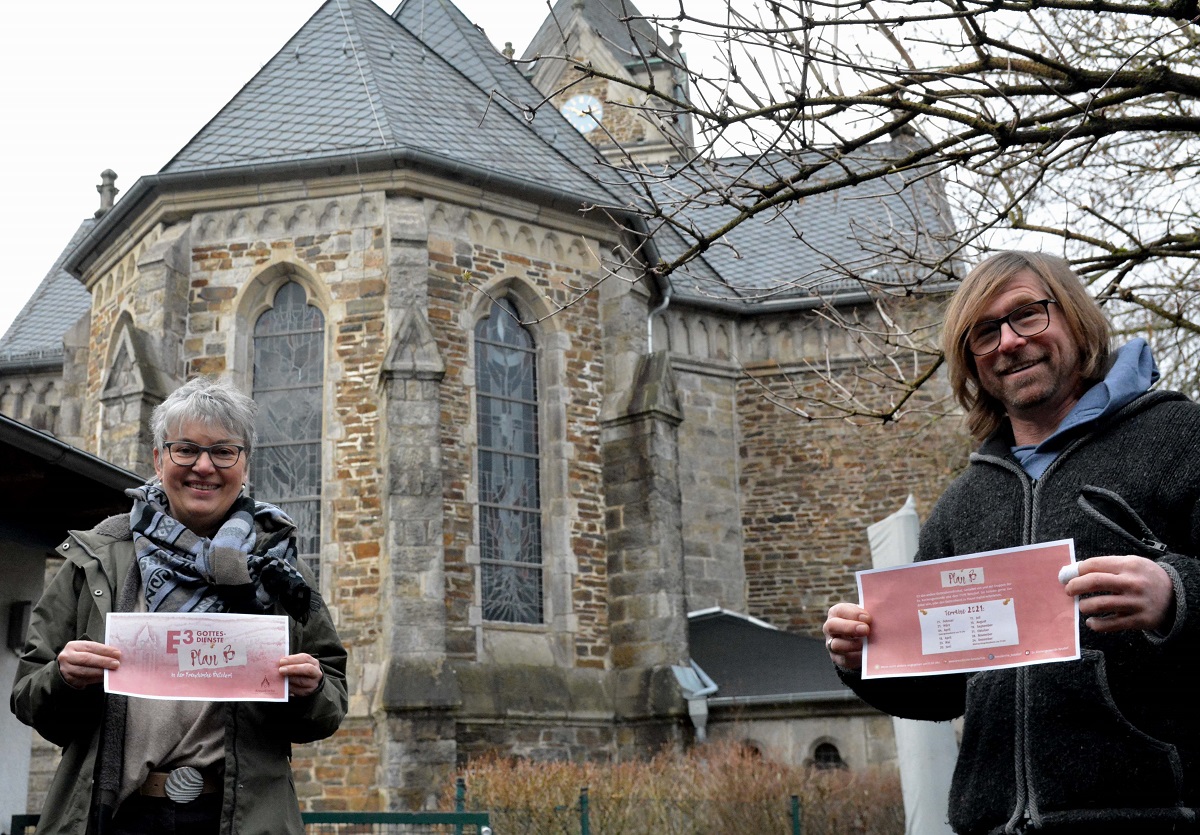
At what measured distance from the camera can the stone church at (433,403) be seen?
46.0 feet

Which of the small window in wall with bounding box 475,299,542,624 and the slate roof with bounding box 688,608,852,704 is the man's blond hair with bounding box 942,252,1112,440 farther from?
the slate roof with bounding box 688,608,852,704

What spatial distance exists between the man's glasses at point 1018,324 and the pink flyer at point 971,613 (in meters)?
0.45

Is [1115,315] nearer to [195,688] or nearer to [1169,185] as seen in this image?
[1169,185]

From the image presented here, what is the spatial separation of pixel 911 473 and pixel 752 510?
7.97 feet

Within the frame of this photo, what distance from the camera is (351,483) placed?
572 inches

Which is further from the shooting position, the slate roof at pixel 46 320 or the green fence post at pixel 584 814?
the slate roof at pixel 46 320

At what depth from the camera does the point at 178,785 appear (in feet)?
10.3

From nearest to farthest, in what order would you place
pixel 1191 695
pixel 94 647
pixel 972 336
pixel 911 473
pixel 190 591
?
pixel 1191 695
pixel 972 336
pixel 94 647
pixel 190 591
pixel 911 473

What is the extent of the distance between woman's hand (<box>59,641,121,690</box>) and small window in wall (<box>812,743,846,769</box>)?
44.9ft

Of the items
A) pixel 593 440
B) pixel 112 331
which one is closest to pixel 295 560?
pixel 593 440

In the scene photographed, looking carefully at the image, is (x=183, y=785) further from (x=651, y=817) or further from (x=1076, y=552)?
(x=651, y=817)

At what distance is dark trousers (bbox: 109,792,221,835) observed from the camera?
312cm

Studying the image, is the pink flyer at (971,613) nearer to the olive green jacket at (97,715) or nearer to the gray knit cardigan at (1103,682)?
the gray knit cardigan at (1103,682)

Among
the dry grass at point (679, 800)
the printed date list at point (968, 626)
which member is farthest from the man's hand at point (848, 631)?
the dry grass at point (679, 800)
